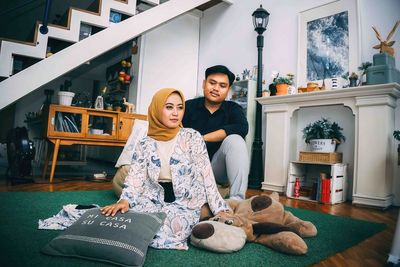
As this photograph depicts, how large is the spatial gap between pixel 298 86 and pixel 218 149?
2051mm

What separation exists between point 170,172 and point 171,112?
0.95 ft

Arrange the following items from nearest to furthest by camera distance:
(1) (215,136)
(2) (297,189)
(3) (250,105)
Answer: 1. (1) (215,136)
2. (2) (297,189)
3. (3) (250,105)

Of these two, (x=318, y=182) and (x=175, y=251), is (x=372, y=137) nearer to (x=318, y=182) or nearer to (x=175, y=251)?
(x=318, y=182)

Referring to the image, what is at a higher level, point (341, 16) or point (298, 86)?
point (341, 16)

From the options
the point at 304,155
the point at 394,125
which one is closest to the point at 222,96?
the point at 304,155

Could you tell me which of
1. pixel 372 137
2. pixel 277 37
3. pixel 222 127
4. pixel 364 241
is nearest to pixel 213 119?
pixel 222 127

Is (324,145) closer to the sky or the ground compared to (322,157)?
closer to the sky

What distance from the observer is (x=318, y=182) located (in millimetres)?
2811

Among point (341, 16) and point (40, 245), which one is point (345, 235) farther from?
point (341, 16)

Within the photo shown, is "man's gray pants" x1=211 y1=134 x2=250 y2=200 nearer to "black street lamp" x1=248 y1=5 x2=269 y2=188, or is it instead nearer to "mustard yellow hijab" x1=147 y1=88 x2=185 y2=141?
"mustard yellow hijab" x1=147 y1=88 x2=185 y2=141

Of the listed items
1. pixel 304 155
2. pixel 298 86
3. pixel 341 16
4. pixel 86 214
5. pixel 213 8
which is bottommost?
pixel 86 214

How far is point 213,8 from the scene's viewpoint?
4977 mm

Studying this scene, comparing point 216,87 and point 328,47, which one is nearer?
point 216,87

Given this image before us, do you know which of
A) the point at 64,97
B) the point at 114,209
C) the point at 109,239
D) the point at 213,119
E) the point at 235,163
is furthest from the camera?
the point at 64,97
